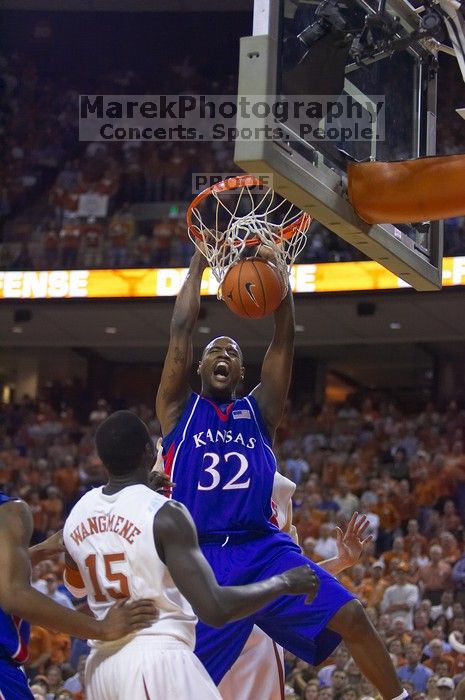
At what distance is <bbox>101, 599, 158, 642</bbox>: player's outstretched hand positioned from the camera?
351 centimetres

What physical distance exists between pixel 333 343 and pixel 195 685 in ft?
54.5

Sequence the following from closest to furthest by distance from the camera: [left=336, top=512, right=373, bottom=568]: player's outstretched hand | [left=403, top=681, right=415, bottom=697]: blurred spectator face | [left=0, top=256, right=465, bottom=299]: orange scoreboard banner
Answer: [left=336, top=512, right=373, bottom=568]: player's outstretched hand
[left=403, top=681, right=415, bottom=697]: blurred spectator face
[left=0, top=256, right=465, bottom=299]: orange scoreboard banner

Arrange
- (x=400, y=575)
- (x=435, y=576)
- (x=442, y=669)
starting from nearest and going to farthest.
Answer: (x=442, y=669) < (x=400, y=575) < (x=435, y=576)

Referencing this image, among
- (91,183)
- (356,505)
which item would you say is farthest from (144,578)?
(91,183)

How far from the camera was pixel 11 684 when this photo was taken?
385cm

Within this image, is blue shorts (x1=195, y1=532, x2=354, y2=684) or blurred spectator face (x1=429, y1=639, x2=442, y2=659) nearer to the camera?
blue shorts (x1=195, y1=532, x2=354, y2=684)

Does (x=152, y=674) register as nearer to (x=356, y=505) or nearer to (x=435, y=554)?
(x=435, y=554)

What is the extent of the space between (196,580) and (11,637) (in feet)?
2.92

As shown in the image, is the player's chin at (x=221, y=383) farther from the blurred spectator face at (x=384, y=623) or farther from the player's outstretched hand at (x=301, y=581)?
the blurred spectator face at (x=384, y=623)

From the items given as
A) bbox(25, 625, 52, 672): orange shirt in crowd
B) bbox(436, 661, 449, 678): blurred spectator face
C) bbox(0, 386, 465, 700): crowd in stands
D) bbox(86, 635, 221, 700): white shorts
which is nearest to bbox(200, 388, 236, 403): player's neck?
bbox(0, 386, 465, 700): crowd in stands

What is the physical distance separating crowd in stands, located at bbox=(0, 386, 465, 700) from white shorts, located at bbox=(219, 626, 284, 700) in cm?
194

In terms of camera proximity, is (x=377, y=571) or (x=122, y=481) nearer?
(x=122, y=481)

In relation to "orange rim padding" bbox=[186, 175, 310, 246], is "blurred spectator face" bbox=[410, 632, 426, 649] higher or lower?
lower

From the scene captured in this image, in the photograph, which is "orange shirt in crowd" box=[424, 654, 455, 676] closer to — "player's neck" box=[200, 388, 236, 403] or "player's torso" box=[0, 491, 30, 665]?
"player's neck" box=[200, 388, 236, 403]
